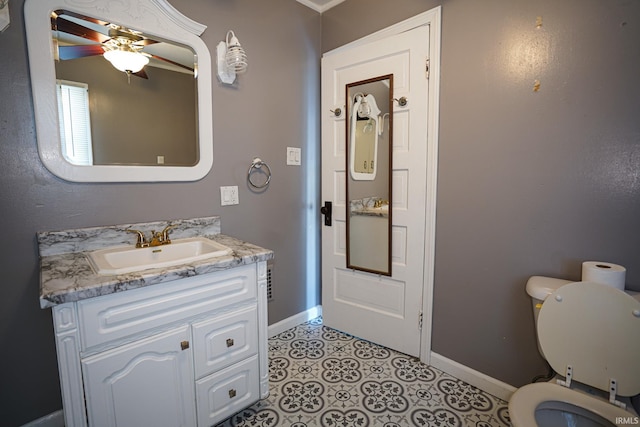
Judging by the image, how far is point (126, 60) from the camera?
1.55 m

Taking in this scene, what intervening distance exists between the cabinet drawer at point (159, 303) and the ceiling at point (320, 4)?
6.41ft

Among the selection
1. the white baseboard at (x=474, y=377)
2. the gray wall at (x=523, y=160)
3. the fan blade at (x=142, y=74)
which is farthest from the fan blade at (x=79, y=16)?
the white baseboard at (x=474, y=377)

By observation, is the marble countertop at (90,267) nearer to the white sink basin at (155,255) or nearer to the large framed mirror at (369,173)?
the white sink basin at (155,255)

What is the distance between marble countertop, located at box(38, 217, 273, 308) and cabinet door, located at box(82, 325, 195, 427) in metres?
0.24

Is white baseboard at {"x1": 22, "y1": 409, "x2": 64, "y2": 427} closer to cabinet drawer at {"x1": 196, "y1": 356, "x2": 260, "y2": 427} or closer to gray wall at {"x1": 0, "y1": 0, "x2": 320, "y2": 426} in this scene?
gray wall at {"x1": 0, "y1": 0, "x2": 320, "y2": 426}

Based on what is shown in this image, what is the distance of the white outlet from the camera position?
6.30 ft

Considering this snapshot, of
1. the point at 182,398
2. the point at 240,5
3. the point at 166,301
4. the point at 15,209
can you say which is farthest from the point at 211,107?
the point at 182,398

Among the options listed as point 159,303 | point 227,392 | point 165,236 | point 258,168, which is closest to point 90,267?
point 159,303

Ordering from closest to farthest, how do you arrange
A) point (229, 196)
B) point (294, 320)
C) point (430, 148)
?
1. point (430, 148)
2. point (229, 196)
3. point (294, 320)

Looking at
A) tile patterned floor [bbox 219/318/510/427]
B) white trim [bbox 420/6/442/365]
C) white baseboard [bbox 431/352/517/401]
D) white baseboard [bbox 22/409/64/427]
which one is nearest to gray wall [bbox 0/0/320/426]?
white baseboard [bbox 22/409/64/427]

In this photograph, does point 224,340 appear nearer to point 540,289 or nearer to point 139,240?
point 139,240

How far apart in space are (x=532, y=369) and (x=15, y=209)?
8.16 feet

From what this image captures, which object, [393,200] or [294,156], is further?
[294,156]

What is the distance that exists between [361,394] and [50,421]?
1507 millimetres
